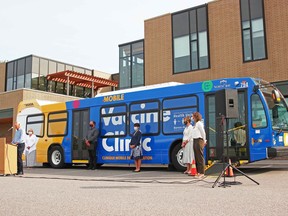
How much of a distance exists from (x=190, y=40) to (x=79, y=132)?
10801 mm

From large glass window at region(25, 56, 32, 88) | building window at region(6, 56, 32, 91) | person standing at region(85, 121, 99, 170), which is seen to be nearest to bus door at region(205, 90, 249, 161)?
person standing at region(85, 121, 99, 170)

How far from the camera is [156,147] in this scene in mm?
12266

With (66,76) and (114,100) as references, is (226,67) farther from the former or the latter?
(66,76)

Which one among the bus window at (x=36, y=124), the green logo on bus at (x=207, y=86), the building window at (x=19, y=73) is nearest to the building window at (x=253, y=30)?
the green logo on bus at (x=207, y=86)

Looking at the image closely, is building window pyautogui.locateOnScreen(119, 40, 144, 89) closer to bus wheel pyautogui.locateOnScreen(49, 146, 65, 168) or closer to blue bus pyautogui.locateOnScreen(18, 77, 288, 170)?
blue bus pyautogui.locateOnScreen(18, 77, 288, 170)

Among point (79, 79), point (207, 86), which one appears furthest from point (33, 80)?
point (207, 86)

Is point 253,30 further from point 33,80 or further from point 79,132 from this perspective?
point 33,80

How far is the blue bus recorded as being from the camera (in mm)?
10461

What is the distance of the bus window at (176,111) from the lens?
1165 centimetres

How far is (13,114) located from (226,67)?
15361mm

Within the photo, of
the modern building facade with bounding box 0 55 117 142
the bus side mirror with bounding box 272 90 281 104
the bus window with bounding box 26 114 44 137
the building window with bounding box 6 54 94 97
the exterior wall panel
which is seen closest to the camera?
the bus side mirror with bounding box 272 90 281 104

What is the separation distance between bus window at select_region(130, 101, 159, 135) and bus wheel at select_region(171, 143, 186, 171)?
3.15 ft

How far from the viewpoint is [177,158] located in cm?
1175

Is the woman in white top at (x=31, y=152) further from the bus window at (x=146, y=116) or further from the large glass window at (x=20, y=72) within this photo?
the large glass window at (x=20, y=72)
